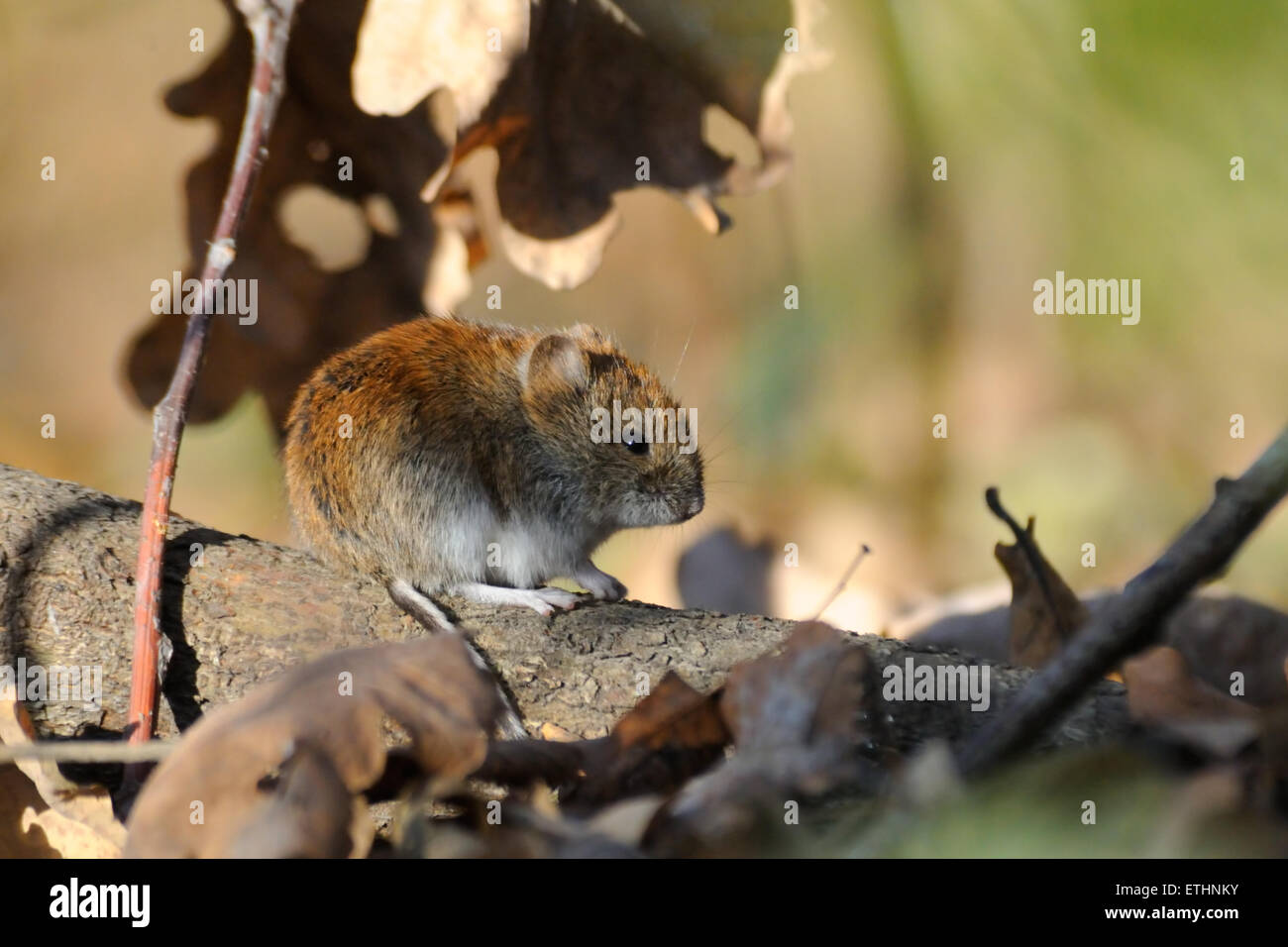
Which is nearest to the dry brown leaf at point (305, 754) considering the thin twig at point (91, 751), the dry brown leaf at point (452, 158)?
the thin twig at point (91, 751)

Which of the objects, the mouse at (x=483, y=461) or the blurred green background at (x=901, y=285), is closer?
the mouse at (x=483, y=461)

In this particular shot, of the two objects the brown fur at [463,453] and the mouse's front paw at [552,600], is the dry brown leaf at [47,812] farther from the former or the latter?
the mouse's front paw at [552,600]

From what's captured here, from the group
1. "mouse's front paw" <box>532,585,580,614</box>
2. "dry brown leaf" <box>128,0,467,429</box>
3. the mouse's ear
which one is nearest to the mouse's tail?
"mouse's front paw" <box>532,585,580,614</box>

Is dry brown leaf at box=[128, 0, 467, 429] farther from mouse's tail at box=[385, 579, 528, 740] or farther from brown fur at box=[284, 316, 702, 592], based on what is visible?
mouse's tail at box=[385, 579, 528, 740]

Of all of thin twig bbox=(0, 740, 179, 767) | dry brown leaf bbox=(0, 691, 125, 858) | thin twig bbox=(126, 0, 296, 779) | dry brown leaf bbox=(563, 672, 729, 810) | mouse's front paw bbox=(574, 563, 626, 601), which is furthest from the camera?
mouse's front paw bbox=(574, 563, 626, 601)

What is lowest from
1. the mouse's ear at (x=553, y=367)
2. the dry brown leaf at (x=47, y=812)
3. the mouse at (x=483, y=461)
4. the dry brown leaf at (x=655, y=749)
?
the dry brown leaf at (x=47, y=812)

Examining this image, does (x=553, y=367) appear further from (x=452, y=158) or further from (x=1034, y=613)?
(x=1034, y=613)

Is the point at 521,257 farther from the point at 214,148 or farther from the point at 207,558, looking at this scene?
the point at 207,558
